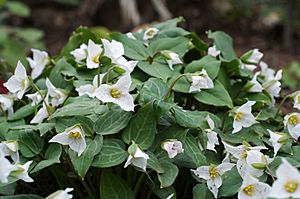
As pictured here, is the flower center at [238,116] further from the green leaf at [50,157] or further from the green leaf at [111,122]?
the green leaf at [50,157]

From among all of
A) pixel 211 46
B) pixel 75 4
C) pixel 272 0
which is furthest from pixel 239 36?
pixel 211 46

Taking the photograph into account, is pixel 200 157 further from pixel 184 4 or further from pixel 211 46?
pixel 184 4

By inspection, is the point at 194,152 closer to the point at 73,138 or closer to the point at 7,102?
the point at 73,138

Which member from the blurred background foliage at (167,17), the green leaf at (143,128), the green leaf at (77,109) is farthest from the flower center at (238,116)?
the blurred background foliage at (167,17)

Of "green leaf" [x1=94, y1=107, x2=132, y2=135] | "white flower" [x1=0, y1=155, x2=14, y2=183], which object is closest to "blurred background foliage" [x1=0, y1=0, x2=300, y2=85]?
"green leaf" [x1=94, y1=107, x2=132, y2=135]

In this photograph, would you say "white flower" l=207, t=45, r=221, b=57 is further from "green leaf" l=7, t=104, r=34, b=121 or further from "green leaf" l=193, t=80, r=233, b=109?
"green leaf" l=7, t=104, r=34, b=121
